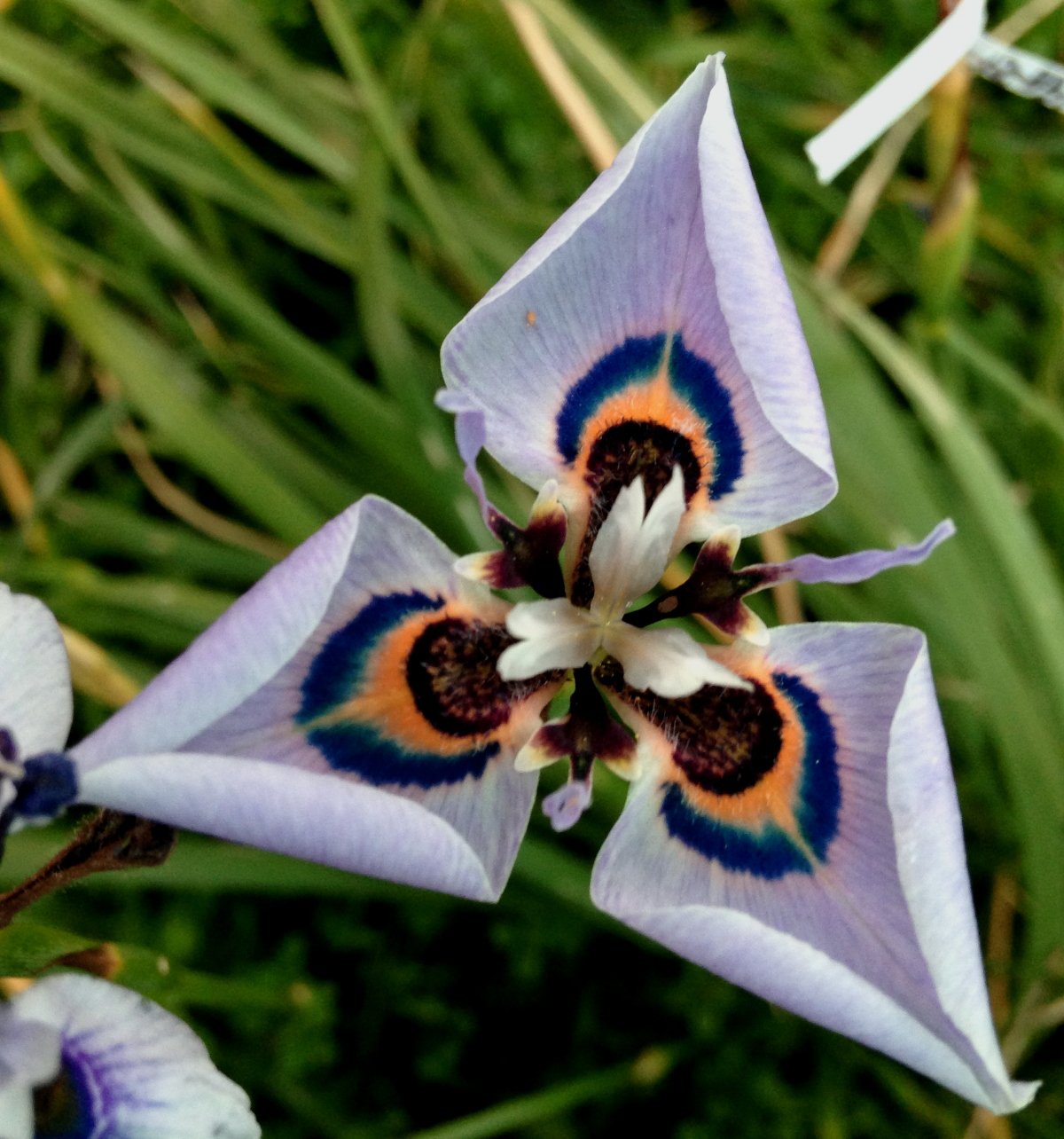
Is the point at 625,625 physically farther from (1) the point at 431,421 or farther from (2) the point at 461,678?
(1) the point at 431,421

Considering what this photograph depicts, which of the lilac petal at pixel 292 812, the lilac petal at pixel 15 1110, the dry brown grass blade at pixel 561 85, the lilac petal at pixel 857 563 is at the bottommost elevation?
the lilac petal at pixel 15 1110

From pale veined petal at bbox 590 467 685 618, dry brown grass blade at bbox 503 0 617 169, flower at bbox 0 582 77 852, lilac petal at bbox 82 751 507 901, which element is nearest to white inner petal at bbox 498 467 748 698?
pale veined petal at bbox 590 467 685 618

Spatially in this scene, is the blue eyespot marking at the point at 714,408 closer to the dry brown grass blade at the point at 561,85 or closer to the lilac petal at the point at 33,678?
the lilac petal at the point at 33,678

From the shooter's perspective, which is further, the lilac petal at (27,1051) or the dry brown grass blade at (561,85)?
the dry brown grass blade at (561,85)

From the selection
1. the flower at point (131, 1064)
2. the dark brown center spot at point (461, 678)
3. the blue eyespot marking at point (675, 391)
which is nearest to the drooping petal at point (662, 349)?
the blue eyespot marking at point (675, 391)

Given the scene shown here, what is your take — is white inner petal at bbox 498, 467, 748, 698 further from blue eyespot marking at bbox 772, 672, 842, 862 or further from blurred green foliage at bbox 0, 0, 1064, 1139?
blurred green foliage at bbox 0, 0, 1064, 1139

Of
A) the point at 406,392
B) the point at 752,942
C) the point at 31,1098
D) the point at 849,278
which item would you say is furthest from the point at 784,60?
the point at 31,1098

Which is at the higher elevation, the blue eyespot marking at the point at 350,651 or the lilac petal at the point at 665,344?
the lilac petal at the point at 665,344
